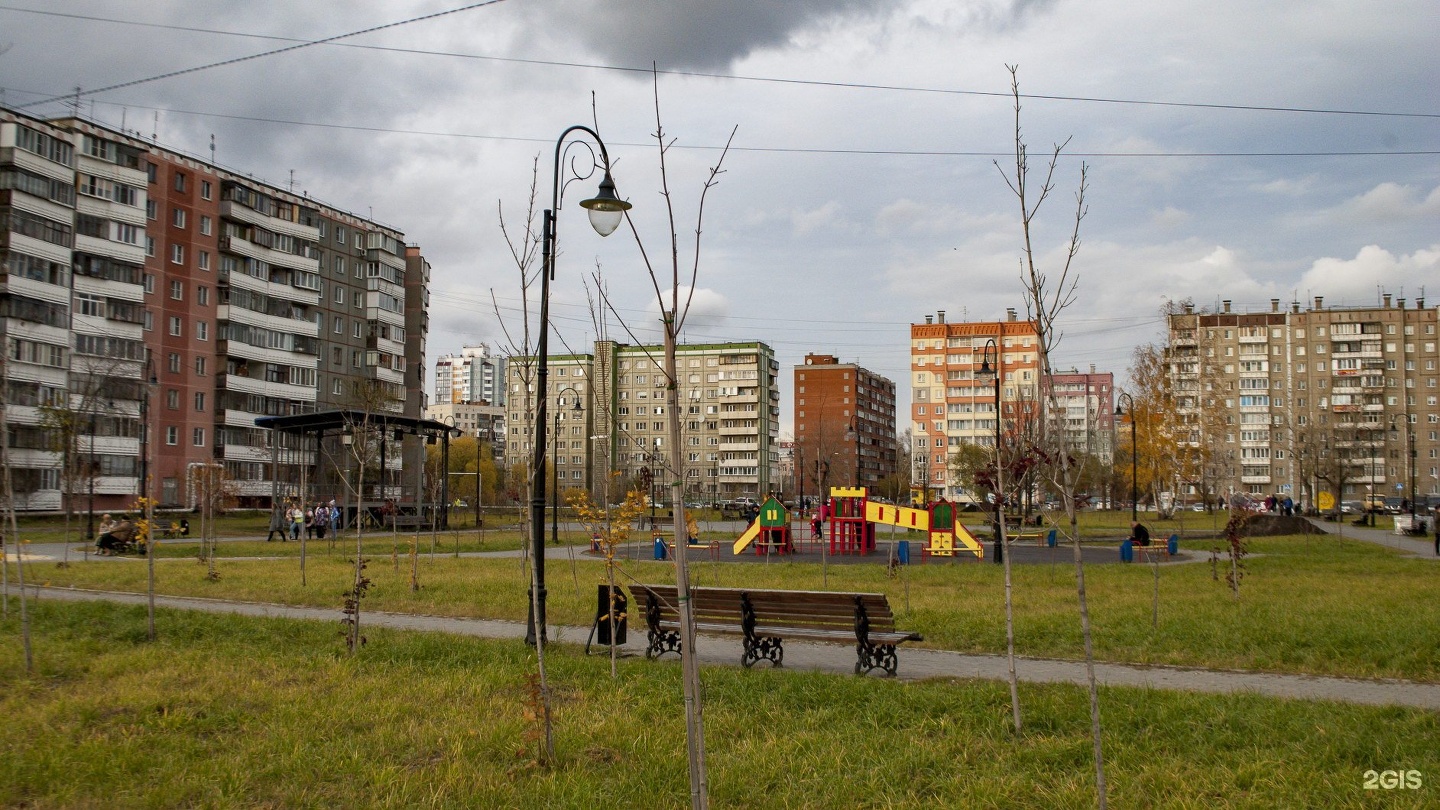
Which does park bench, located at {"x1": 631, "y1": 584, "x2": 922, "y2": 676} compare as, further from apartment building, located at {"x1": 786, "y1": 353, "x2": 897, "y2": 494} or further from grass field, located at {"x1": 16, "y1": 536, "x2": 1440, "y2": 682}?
apartment building, located at {"x1": 786, "y1": 353, "x2": 897, "y2": 494}

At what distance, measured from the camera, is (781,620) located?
398 inches

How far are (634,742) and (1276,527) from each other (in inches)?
1437

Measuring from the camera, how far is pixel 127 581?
60.2 feet

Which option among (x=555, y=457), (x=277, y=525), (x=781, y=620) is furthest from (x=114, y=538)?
(x=781, y=620)

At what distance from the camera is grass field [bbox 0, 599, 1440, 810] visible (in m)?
5.70

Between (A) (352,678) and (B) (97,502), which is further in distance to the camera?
(B) (97,502)

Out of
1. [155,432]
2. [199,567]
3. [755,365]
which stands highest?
[755,365]

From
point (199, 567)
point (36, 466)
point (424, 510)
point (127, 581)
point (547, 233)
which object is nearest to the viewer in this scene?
point (547, 233)

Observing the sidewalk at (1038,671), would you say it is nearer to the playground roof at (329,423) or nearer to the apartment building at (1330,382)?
the playground roof at (329,423)

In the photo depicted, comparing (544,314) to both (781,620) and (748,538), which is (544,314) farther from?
(748,538)

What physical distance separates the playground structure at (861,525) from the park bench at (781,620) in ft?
46.2

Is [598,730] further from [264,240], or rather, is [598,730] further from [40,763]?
[264,240]

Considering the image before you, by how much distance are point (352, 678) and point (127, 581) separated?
12297 millimetres

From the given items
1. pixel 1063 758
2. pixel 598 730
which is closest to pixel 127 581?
pixel 598 730
